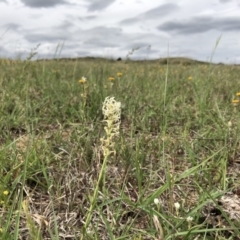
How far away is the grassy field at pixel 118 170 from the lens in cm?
145

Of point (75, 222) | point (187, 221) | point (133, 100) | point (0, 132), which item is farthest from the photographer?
point (133, 100)

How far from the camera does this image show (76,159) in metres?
2.02

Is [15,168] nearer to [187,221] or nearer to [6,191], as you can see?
[6,191]

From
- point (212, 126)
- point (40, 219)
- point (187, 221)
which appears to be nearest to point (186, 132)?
point (212, 126)

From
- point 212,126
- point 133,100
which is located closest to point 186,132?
point 212,126

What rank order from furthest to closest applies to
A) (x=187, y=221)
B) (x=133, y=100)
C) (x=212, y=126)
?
(x=133, y=100)
(x=212, y=126)
(x=187, y=221)

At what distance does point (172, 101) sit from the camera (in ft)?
10.4

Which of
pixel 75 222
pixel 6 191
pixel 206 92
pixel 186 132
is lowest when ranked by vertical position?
pixel 75 222

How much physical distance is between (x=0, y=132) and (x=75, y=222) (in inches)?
40.6

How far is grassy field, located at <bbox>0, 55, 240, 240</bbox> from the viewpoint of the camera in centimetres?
145

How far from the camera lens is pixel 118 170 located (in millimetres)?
1945

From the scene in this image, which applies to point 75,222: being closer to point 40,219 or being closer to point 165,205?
point 40,219

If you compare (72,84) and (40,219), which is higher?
(72,84)

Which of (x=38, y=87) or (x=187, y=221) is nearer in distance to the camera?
(x=187, y=221)
